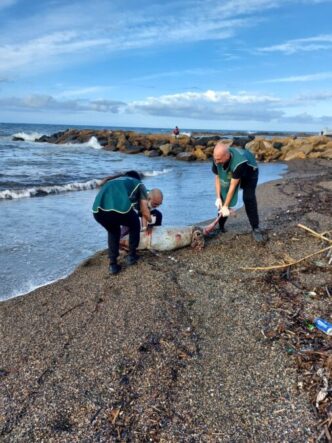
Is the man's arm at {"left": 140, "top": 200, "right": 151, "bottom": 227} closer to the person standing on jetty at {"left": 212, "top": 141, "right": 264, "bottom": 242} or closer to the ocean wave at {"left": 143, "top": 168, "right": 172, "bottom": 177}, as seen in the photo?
the person standing on jetty at {"left": 212, "top": 141, "right": 264, "bottom": 242}

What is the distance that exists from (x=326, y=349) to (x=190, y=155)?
84.3 feet

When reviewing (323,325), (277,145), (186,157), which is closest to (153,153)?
(186,157)

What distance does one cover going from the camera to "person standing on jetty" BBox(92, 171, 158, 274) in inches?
206

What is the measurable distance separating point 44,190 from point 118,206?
8.90m

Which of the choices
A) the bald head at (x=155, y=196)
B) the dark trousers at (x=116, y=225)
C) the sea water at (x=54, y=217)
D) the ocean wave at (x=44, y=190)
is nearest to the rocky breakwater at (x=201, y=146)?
the sea water at (x=54, y=217)

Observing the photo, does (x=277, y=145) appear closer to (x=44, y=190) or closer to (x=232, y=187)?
(x=44, y=190)

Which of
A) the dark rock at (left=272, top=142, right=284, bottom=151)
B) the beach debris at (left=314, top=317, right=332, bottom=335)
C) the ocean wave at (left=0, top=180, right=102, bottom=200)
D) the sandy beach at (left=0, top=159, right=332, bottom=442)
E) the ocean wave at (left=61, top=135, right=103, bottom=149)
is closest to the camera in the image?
the sandy beach at (left=0, top=159, right=332, bottom=442)

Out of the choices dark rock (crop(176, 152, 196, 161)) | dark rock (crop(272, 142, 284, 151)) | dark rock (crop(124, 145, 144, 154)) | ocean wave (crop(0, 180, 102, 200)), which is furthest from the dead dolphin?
dark rock (crop(124, 145, 144, 154))

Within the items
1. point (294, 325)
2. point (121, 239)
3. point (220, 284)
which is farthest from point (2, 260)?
point (294, 325)

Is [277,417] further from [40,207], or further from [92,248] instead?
[40,207]

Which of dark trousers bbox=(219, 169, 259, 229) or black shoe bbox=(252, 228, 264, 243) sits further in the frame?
black shoe bbox=(252, 228, 264, 243)

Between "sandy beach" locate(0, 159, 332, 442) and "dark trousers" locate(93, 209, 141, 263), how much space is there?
0.32 meters

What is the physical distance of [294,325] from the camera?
3.97 meters

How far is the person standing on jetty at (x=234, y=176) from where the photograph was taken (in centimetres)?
609
